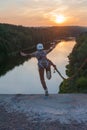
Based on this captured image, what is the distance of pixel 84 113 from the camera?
1461 centimetres

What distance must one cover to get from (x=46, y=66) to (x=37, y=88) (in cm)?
2800

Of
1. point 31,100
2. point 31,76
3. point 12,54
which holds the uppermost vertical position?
point 31,100

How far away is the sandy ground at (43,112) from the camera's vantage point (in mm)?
13578

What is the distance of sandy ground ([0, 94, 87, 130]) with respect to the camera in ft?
44.5

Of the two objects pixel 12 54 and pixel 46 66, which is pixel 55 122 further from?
pixel 12 54

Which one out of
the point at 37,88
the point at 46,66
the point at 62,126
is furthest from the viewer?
the point at 37,88

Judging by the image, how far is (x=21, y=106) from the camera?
52.0 ft

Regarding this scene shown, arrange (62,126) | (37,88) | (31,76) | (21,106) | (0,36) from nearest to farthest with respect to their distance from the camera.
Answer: (62,126), (21,106), (37,88), (31,76), (0,36)

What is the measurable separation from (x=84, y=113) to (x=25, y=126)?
2.22 metres

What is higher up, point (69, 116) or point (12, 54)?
point (69, 116)

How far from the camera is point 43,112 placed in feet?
48.6

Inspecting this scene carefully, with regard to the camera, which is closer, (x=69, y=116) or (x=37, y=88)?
(x=69, y=116)

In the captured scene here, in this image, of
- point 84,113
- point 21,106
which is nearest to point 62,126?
point 84,113

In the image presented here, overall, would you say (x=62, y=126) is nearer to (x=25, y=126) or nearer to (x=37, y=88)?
(x=25, y=126)
